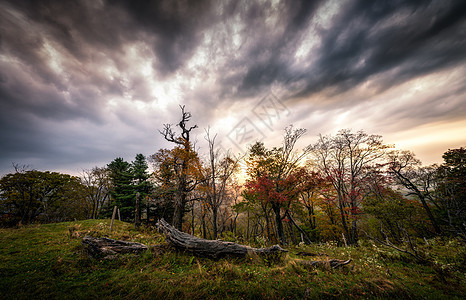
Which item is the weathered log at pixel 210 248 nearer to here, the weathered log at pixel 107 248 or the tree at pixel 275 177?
the weathered log at pixel 107 248

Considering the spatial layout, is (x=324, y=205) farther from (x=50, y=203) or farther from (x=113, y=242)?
(x=50, y=203)

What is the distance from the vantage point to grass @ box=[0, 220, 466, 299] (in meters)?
3.99

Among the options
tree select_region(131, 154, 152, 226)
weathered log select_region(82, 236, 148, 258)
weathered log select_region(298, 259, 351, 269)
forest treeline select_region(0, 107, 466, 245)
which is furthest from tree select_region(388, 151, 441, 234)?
tree select_region(131, 154, 152, 226)

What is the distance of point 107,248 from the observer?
19.9 feet

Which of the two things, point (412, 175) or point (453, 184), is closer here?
point (453, 184)

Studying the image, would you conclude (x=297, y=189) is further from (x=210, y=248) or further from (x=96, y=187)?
(x=96, y=187)

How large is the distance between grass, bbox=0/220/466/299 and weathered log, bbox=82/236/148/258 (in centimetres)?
30

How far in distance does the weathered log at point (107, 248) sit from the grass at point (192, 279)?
0.30 m

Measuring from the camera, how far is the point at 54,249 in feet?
22.4

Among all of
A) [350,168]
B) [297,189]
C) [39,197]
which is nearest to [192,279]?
[297,189]

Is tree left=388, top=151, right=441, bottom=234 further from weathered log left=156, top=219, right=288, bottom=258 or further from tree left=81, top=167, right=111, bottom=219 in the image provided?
tree left=81, top=167, right=111, bottom=219

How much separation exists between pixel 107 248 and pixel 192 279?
14.3 feet

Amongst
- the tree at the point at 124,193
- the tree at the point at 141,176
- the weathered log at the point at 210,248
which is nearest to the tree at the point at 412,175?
the weathered log at the point at 210,248

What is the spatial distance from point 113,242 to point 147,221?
55.9 ft
